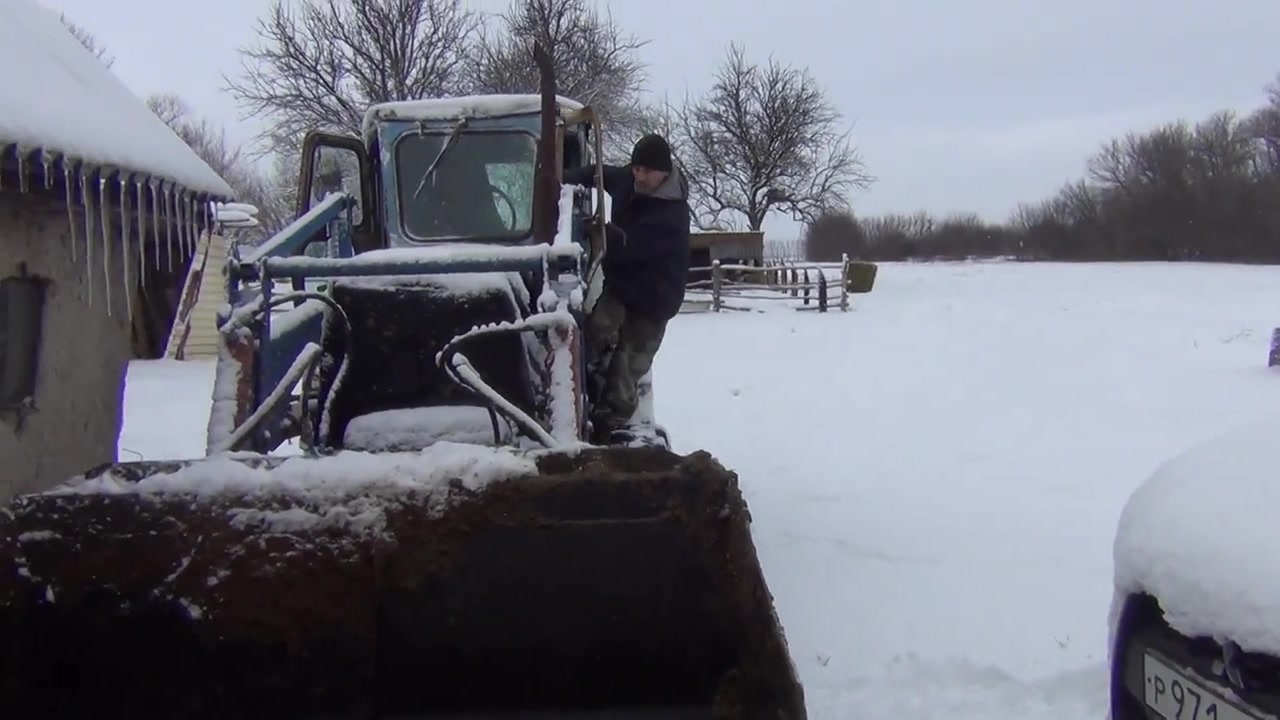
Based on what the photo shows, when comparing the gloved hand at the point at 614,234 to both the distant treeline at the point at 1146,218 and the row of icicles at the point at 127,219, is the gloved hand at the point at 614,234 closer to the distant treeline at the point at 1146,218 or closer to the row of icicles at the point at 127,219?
the row of icicles at the point at 127,219

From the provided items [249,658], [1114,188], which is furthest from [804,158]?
[249,658]

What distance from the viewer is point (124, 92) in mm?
6965

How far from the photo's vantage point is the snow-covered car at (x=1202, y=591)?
6.64 ft

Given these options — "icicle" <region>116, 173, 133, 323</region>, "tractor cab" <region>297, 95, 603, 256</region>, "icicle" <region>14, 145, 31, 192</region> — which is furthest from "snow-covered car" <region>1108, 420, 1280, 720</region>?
"icicle" <region>116, 173, 133, 323</region>

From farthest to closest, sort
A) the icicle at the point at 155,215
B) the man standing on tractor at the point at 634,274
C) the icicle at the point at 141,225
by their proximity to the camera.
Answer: the icicle at the point at 155,215
the icicle at the point at 141,225
the man standing on tractor at the point at 634,274

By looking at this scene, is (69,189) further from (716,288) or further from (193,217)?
(716,288)

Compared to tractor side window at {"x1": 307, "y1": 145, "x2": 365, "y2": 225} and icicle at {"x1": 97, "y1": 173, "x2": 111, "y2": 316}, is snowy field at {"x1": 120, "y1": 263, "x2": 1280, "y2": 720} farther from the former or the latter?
icicle at {"x1": 97, "y1": 173, "x2": 111, "y2": 316}

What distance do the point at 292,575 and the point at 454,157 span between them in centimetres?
363

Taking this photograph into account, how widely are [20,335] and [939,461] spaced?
632cm

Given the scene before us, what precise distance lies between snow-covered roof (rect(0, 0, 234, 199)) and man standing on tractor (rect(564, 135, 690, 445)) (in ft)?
7.49

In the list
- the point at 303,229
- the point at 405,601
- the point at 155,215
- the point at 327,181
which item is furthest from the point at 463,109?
the point at 405,601

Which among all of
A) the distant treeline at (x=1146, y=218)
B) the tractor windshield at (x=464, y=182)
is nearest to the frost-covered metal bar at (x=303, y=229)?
the tractor windshield at (x=464, y=182)

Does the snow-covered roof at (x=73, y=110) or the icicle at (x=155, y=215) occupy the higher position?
the snow-covered roof at (x=73, y=110)

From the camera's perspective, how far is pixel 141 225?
247 inches
